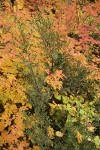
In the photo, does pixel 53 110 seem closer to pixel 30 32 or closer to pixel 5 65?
pixel 5 65

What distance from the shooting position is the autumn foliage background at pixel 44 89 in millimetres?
3412

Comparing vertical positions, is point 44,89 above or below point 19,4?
below

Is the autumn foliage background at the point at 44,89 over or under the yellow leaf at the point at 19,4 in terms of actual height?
under

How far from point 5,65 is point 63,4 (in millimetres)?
2836

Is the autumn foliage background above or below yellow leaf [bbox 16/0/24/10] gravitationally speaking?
below

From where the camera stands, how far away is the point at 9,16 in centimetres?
438

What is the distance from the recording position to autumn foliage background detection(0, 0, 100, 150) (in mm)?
3412

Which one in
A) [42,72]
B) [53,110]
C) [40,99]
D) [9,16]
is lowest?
[53,110]

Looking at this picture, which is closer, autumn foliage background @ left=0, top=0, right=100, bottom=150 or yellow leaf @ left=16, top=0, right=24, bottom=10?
autumn foliage background @ left=0, top=0, right=100, bottom=150

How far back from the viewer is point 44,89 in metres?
3.74

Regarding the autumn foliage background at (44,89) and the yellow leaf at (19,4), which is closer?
the autumn foliage background at (44,89)

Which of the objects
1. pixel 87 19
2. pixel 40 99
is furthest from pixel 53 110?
pixel 87 19

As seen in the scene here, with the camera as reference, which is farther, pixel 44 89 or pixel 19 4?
pixel 19 4

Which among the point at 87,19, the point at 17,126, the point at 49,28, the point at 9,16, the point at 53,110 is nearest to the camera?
the point at 17,126
